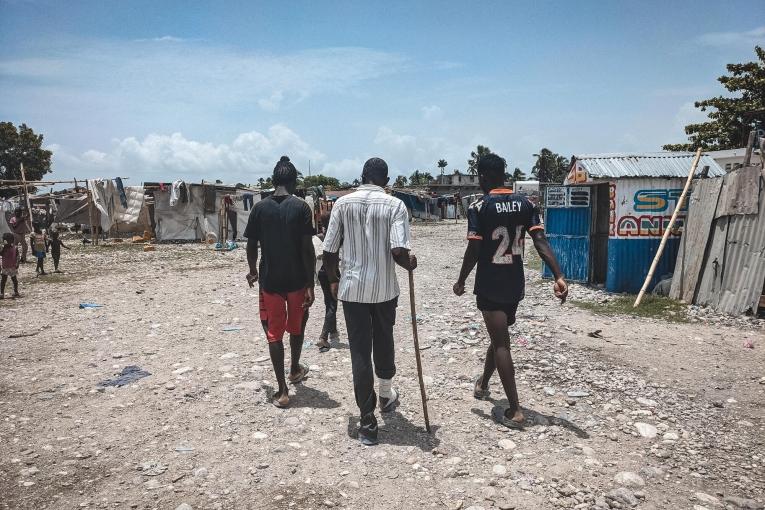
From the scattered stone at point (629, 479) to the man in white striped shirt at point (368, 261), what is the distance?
1.52 m

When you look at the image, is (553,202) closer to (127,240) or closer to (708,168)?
(708,168)

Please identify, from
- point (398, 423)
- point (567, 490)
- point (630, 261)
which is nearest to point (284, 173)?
point (398, 423)

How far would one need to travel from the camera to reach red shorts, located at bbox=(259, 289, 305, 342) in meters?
3.84

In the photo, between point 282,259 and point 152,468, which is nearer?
point 152,468

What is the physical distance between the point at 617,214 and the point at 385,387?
687 centimetres

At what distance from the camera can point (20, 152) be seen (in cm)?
3806

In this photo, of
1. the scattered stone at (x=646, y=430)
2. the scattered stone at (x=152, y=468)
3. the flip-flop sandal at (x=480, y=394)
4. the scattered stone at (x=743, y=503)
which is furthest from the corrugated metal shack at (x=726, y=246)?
the scattered stone at (x=152, y=468)

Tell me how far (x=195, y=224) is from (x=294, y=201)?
18.8 meters

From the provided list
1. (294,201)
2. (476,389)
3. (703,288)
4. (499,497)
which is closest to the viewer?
(499,497)

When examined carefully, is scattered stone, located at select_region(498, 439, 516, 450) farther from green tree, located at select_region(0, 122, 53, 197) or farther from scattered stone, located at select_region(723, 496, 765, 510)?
green tree, located at select_region(0, 122, 53, 197)

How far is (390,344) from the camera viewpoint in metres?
3.45

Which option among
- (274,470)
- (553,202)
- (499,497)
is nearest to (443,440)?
(499,497)

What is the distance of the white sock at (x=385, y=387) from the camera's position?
11.8 feet

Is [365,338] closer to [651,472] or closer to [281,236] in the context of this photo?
[281,236]
